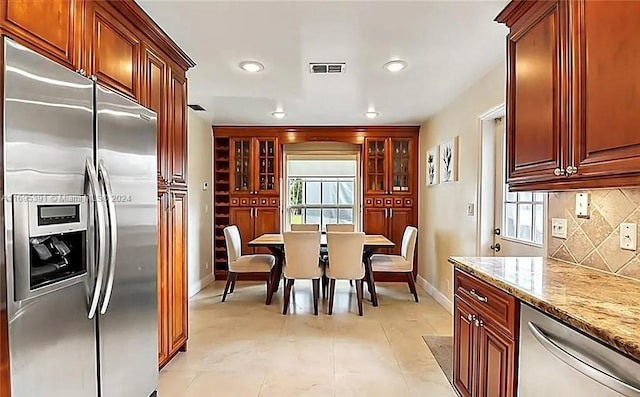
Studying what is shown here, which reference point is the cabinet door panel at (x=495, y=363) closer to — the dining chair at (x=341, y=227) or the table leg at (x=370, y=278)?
the table leg at (x=370, y=278)

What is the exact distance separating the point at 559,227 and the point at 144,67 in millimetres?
2656

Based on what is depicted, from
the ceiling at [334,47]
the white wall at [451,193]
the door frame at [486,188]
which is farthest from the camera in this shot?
the white wall at [451,193]

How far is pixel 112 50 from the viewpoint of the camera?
2117mm

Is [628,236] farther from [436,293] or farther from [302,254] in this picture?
[436,293]

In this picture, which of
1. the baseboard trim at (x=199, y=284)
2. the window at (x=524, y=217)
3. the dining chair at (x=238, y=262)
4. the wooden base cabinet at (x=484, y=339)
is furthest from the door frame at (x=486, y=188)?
the baseboard trim at (x=199, y=284)

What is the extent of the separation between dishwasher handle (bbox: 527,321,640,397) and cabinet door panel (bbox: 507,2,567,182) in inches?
29.6

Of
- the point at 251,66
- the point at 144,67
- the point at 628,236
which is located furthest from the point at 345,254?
the point at 628,236

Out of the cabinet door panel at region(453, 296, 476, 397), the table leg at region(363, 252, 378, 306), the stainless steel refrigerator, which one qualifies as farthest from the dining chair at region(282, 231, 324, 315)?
the stainless steel refrigerator

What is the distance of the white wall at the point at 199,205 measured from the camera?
5223mm

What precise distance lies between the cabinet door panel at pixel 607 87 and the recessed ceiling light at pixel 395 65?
61.0 inches

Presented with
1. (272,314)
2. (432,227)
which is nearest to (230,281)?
(272,314)

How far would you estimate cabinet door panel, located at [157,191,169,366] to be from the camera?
108 inches

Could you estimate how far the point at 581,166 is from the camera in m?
1.67

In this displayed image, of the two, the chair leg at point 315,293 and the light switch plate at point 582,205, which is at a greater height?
the light switch plate at point 582,205
